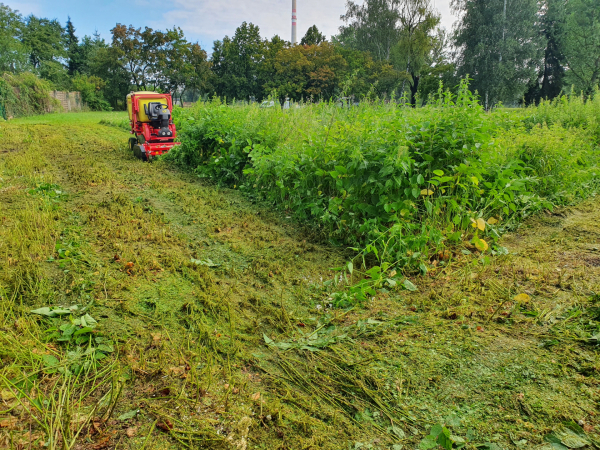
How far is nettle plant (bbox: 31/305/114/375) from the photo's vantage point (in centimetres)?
235

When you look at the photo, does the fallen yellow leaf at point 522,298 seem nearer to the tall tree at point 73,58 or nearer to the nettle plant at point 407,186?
the nettle plant at point 407,186

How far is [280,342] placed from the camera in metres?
2.74

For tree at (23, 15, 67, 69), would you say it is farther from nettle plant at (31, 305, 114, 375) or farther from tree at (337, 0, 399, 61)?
nettle plant at (31, 305, 114, 375)

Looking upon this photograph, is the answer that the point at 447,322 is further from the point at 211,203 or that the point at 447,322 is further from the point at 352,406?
the point at 211,203

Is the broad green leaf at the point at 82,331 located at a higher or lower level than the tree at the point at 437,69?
lower

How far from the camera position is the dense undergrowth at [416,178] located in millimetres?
4031

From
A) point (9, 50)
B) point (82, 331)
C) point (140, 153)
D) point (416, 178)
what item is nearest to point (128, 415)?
point (82, 331)

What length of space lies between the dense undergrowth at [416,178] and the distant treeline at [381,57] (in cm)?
2225

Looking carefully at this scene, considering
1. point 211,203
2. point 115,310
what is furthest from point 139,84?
point 115,310

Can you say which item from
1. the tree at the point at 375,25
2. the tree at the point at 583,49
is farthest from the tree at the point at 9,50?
the tree at the point at 583,49

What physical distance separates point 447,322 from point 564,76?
1548 inches

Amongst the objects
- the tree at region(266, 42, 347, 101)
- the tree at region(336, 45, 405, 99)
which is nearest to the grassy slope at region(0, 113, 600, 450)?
the tree at region(336, 45, 405, 99)

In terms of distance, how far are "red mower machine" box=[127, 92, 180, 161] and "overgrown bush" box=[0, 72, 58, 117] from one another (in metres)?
17.8

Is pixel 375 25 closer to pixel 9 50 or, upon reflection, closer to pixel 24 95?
pixel 24 95
